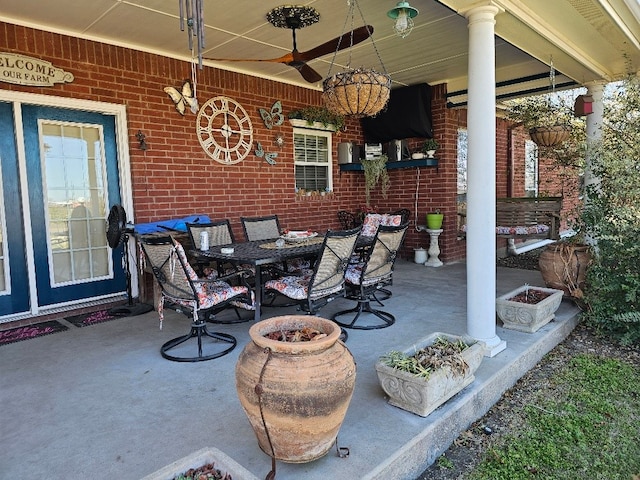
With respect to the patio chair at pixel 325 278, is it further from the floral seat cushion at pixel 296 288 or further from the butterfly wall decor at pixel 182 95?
the butterfly wall decor at pixel 182 95

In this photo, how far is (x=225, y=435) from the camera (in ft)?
6.54

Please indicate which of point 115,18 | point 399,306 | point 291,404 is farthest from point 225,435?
point 115,18

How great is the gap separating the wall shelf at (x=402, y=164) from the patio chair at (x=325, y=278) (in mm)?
3676

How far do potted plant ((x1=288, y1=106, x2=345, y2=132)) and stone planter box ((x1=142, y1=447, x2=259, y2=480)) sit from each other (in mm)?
5118

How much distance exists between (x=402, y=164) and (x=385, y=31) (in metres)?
2.78

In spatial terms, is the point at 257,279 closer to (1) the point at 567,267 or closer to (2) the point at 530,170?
(1) the point at 567,267

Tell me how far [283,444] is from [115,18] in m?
3.82

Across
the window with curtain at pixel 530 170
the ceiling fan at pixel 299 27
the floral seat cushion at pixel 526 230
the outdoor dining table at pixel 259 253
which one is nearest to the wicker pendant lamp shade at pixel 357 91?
the ceiling fan at pixel 299 27

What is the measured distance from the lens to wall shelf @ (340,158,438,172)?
648 centimetres

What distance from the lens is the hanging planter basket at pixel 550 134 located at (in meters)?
5.12

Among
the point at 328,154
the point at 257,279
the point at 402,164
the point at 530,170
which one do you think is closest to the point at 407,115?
the point at 402,164

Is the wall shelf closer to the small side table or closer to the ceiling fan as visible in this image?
the small side table

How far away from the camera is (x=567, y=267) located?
4.00 m

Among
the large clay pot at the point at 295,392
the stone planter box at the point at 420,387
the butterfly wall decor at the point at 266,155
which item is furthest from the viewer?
the butterfly wall decor at the point at 266,155
